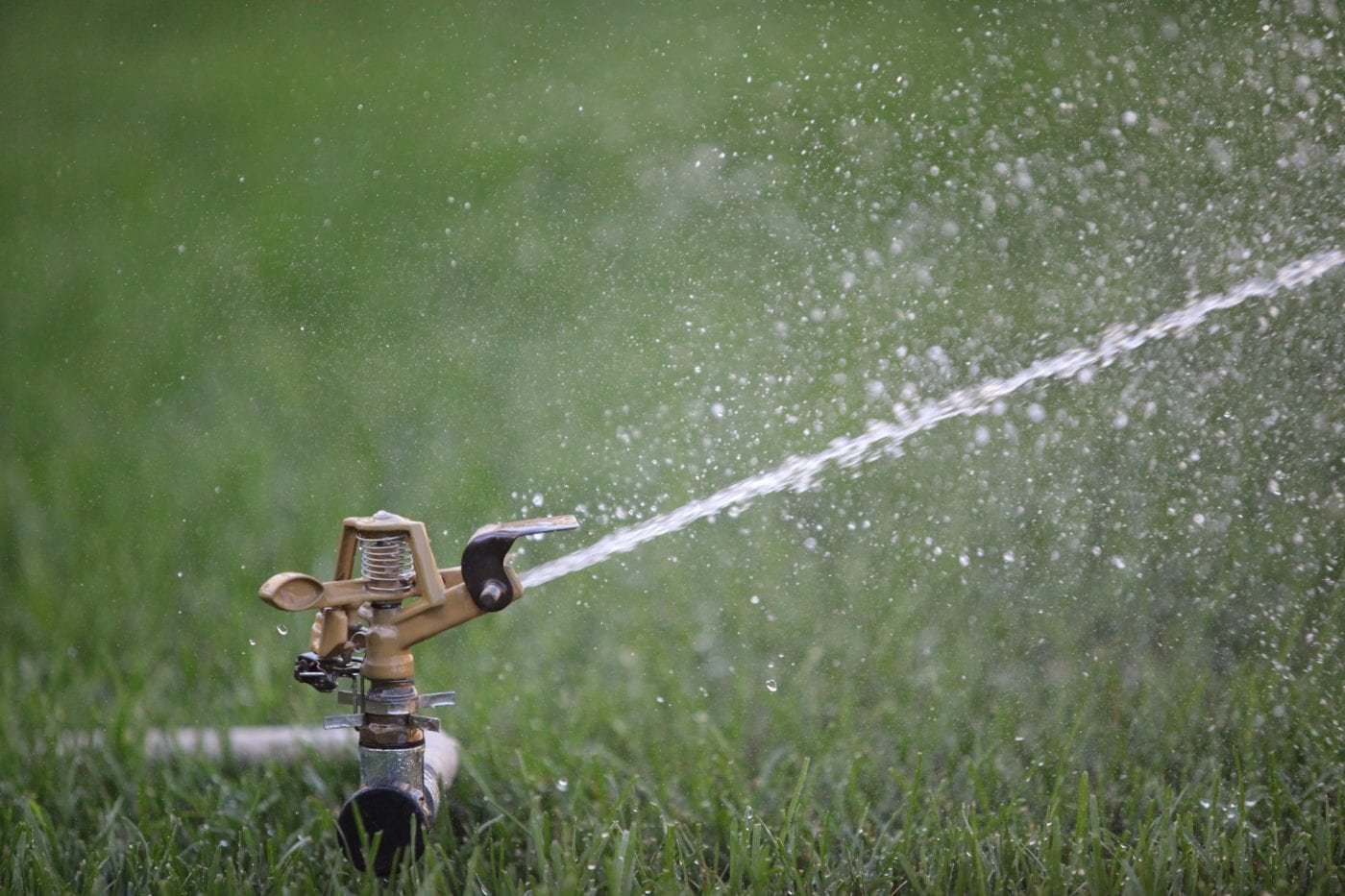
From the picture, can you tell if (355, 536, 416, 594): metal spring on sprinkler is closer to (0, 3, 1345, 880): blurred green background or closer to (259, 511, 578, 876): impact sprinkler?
(259, 511, 578, 876): impact sprinkler

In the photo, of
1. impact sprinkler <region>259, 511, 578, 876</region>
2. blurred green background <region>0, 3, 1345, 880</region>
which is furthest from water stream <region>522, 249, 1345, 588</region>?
impact sprinkler <region>259, 511, 578, 876</region>

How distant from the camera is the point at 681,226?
2.01m

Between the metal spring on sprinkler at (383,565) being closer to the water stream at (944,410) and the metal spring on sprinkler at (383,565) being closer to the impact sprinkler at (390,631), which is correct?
the impact sprinkler at (390,631)

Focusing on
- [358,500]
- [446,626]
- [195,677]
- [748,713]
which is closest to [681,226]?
[358,500]

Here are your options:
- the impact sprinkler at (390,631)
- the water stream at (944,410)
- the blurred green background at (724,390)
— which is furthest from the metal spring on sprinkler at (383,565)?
the water stream at (944,410)

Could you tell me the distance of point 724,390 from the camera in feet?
6.31

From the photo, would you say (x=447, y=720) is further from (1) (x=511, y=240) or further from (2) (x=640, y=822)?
(1) (x=511, y=240)

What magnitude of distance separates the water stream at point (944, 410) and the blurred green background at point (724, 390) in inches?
0.9

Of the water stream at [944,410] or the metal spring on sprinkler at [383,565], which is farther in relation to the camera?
the water stream at [944,410]

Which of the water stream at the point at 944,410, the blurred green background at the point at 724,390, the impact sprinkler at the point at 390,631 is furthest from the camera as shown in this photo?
the water stream at the point at 944,410

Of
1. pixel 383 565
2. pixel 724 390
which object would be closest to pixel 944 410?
pixel 724 390

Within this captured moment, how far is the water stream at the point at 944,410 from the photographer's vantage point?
1624 millimetres

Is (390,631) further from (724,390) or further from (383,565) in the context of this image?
(724,390)

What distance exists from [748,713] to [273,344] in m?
1.16
